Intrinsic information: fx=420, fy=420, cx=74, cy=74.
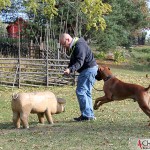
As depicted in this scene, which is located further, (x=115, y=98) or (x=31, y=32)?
(x=31, y=32)

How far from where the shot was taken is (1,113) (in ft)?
34.6

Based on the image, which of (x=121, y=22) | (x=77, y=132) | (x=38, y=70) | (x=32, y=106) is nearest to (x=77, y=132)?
(x=77, y=132)

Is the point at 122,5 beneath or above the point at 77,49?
above

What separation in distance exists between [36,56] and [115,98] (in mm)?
13900

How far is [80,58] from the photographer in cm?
841

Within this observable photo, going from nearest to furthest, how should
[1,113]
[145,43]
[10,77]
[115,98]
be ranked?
[115,98] → [1,113] → [10,77] → [145,43]

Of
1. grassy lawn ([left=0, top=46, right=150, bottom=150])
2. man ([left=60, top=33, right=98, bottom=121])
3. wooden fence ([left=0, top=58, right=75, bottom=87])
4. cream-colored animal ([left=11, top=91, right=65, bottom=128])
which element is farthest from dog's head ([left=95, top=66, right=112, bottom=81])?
wooden fence ([left=0, top=58, right=75, bottom=87])

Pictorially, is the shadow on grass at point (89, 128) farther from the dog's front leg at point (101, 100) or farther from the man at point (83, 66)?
the dog's front leg at point (101, 100)

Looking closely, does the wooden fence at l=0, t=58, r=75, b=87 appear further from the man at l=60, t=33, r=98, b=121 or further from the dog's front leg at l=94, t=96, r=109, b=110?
the man at l=60, t=33, r=98, b=121

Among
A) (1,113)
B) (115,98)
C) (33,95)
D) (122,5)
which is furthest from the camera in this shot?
(122,5)

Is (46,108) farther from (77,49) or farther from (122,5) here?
(122,5)

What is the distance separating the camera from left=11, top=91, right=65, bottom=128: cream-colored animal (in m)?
8.09

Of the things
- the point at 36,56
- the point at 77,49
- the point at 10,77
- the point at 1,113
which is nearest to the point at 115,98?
the point at 77,49

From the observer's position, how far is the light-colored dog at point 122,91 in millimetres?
8250
